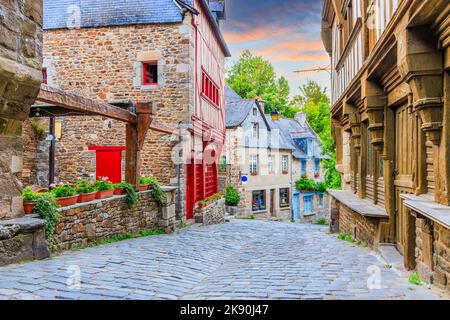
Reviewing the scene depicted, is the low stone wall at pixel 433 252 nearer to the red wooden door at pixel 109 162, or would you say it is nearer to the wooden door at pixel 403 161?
the wooden door at pixel 403 161

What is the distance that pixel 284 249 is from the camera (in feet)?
25.4

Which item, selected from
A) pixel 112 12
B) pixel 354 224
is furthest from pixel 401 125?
pixel 112 12

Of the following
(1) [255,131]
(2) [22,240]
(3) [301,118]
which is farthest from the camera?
(3) [301,118]

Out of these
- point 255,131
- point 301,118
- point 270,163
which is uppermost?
point 301,118

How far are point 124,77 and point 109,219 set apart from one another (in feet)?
19.8

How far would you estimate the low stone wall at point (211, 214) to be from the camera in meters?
13.1

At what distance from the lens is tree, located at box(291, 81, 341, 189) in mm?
20766

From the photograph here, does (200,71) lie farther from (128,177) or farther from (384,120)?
(384,120)

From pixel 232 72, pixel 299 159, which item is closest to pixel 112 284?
pixel 299 159

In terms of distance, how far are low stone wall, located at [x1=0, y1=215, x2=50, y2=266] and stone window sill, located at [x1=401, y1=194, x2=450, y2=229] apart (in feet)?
13.6

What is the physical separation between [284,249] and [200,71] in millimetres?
7130

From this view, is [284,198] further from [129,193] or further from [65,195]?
[65,195]

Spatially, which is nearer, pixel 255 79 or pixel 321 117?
pixel 255 79

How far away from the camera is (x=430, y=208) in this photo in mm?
3855
